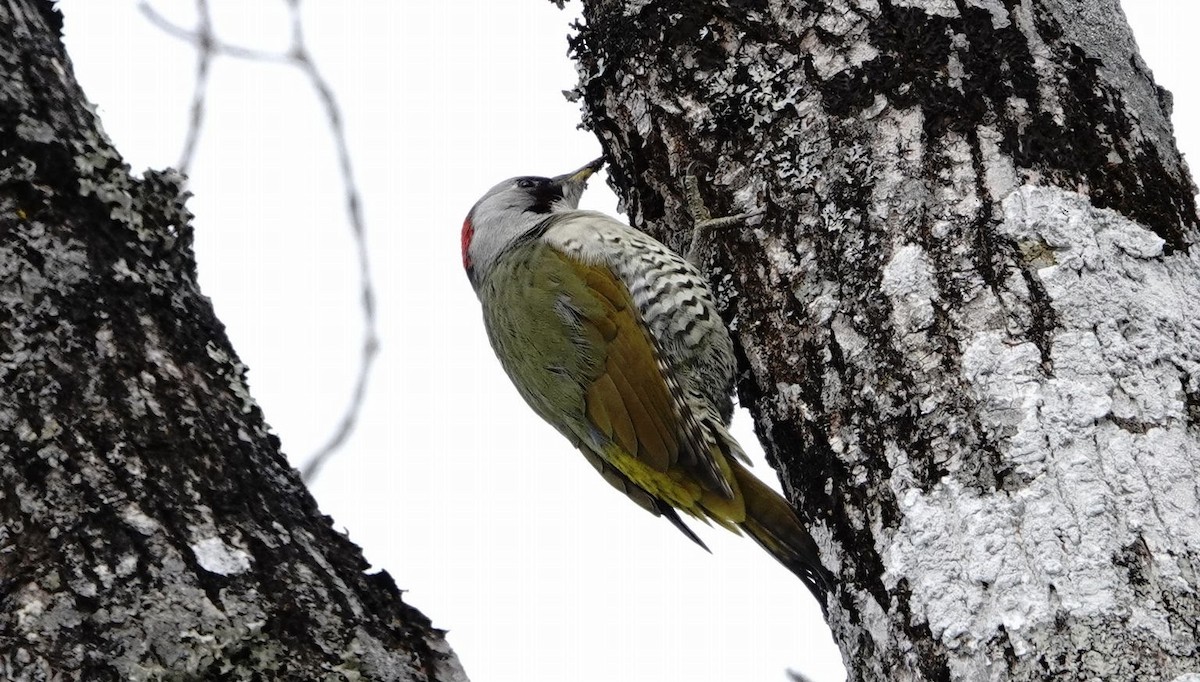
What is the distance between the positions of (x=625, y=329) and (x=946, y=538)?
1.72 meters

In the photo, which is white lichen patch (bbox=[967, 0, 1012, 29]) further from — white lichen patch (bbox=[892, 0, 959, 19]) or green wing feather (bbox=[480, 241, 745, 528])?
green wing feather (bbox=[480, 241, 745, 528])

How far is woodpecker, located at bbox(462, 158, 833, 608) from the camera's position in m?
3.05

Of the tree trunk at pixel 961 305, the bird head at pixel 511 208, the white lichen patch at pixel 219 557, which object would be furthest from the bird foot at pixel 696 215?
the bird head at pixel 511 208

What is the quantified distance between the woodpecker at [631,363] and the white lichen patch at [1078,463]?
960 millimetres

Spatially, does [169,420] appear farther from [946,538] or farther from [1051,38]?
[1051,38]

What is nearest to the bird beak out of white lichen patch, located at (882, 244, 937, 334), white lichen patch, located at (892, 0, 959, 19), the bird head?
the bird head

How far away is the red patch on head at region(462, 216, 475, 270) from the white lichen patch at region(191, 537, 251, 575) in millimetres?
2938

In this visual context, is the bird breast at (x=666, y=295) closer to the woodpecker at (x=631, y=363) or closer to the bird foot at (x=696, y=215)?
the woodpecker at (x=631, y=363)

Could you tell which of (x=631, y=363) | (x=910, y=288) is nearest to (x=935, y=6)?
(x=910, y=288)

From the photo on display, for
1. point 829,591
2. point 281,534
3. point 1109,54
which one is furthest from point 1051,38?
point 281,534

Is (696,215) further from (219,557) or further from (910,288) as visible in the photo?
(219,557)

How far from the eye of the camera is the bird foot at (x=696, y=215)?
2.39 meters

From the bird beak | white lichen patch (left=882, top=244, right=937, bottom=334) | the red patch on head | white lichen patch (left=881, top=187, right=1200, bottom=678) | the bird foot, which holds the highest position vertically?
the bird beak

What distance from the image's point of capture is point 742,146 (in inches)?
92.9
